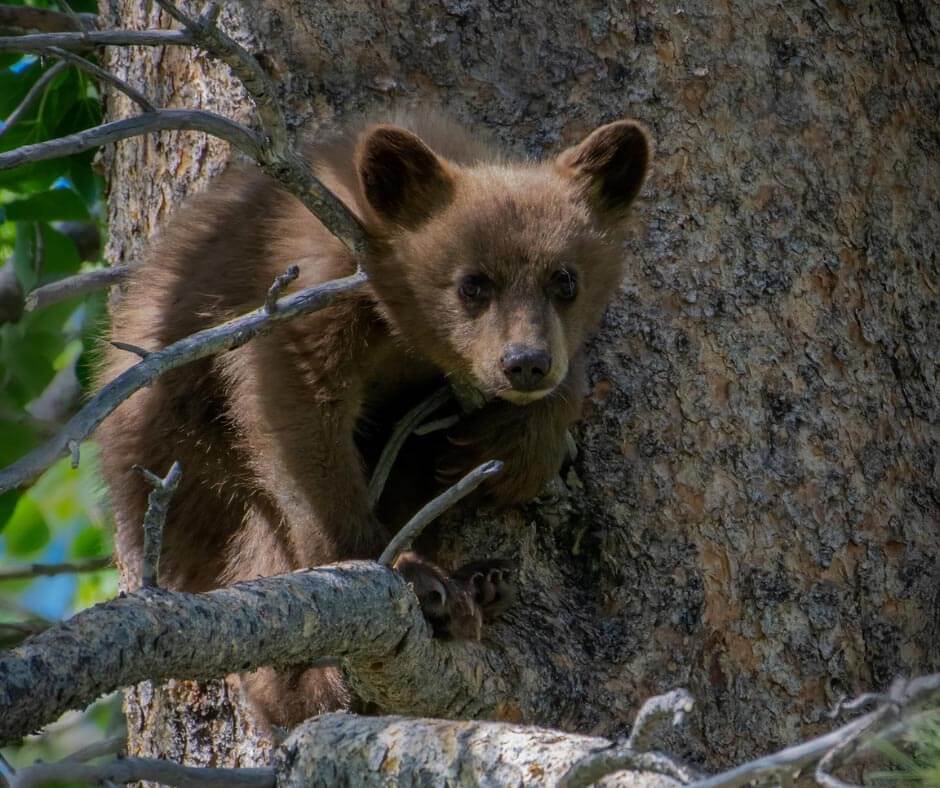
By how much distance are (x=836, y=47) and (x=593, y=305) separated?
1.23 metres

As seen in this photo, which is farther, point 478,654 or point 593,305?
point 593,305

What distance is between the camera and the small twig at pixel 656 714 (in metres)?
1.89

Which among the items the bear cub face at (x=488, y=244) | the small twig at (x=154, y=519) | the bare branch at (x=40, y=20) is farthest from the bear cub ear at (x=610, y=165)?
the small twig at (x=154, y=519)

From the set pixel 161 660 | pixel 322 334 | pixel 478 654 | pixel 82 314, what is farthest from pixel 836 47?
pixel 82 314

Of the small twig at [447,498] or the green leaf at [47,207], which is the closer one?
the small twig at [447,498]

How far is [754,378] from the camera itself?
3.87 meters

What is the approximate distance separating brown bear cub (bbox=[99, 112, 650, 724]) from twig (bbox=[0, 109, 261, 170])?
1.00 m

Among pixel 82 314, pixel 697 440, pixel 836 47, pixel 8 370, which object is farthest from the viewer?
pixel 82 314

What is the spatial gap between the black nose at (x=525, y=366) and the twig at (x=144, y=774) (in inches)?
51.9

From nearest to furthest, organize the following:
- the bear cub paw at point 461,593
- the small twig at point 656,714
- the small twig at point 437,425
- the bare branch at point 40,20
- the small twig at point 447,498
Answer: the small twig at point 656,714 < the small twig at point 447,498 < the bear cub paw at point 461,593 < the small twig at point 437,425 < the bare branch at point 40,20

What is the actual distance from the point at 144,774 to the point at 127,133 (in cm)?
134

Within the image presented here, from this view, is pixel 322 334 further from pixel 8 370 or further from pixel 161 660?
pixel 8 370

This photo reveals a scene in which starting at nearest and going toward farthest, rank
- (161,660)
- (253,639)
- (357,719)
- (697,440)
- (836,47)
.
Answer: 1. (161,660)
2. (253,639)
3. (357,719)
4. (697,440)
5. (836,47)

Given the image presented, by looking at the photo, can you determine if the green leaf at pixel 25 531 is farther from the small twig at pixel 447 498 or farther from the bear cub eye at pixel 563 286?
the small twig at pixel 447 498
